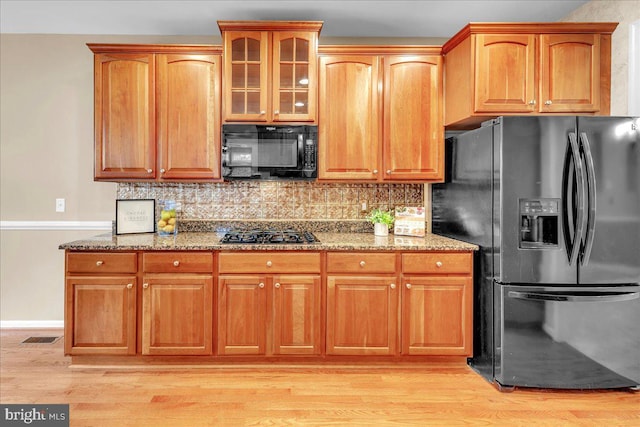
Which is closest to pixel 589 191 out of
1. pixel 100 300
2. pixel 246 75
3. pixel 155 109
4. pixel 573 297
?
pixel 573 297

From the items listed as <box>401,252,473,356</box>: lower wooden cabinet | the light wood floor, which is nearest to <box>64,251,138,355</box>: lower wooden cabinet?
the light wood floor

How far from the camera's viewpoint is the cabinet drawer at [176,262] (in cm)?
263

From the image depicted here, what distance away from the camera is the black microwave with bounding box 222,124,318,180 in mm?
2924

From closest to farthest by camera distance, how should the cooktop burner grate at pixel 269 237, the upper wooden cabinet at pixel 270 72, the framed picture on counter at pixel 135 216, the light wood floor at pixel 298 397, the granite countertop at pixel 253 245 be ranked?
1. the light wood floor at pixel 298 397
2. the granite countertop at pixel 253 245
3. the cooktop burner grate at pixel 269 237
4. the upper wooden cabinet at pixel 270 72
5. the framed picture on counter at pixel 135 216

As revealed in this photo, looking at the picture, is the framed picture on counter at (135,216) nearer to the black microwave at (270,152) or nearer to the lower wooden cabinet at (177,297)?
the lower wooden cabinet at (177,297)

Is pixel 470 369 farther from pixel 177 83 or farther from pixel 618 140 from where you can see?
pixel 177 83

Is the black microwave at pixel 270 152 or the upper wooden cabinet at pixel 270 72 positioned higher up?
the upper wooden cabinet at pixel 270 72

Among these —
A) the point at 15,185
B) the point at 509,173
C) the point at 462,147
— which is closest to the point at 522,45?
the point at 462,147

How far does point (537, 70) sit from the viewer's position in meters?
2.67

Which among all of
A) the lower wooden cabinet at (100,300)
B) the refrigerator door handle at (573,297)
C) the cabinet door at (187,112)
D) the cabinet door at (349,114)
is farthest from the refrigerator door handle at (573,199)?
the lower wooden cabinet at (100,300)

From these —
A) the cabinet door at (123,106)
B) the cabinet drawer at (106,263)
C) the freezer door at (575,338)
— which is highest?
the cabinet door at (123,106)

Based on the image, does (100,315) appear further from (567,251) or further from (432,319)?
(567,251)

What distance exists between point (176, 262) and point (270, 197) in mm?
994

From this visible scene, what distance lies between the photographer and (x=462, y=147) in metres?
2.83
